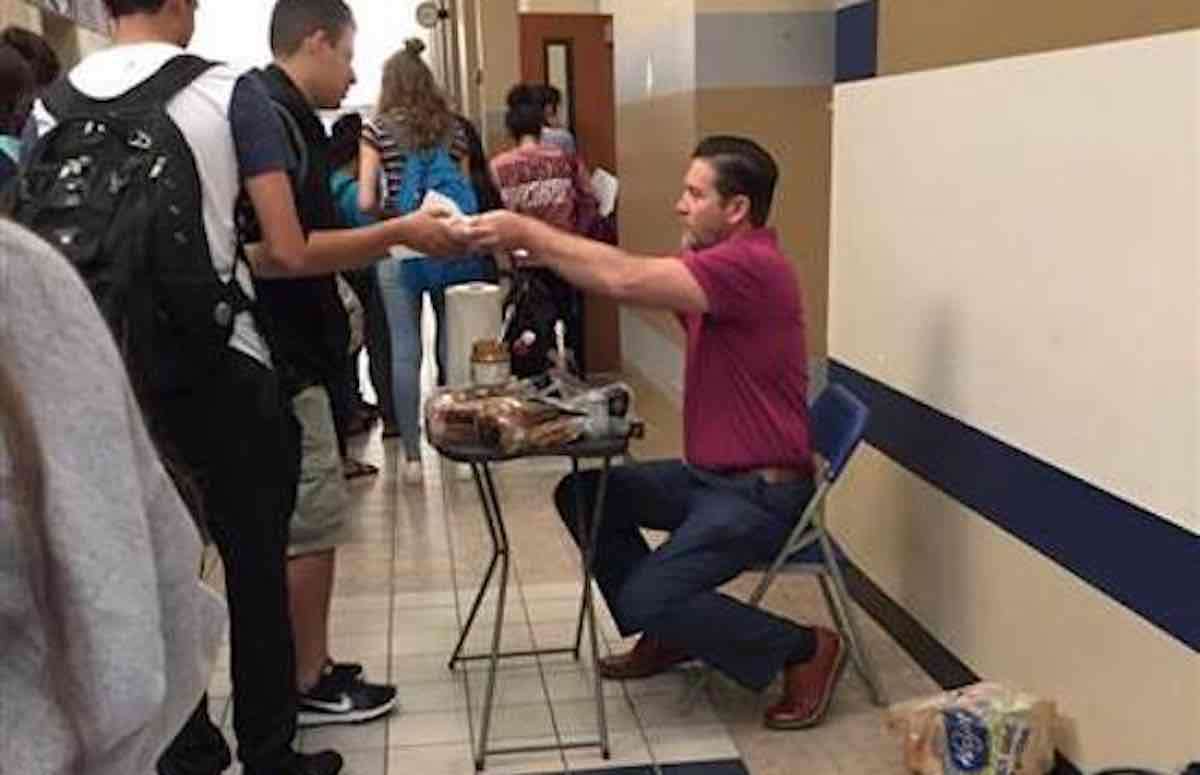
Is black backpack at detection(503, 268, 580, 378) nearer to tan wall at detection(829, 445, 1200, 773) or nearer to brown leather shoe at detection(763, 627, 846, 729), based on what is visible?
tan wall at detection(829, 445, 1200, 773)

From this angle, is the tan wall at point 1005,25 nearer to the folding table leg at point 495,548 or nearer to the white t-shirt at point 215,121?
the folding table leg at point 495,548

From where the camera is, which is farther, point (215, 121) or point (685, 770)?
point (685, 770)

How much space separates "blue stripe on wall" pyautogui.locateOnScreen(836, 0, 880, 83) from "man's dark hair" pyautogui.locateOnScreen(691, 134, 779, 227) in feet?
3.66

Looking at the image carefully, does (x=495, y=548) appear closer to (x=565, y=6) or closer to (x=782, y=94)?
(x=782, y=94)

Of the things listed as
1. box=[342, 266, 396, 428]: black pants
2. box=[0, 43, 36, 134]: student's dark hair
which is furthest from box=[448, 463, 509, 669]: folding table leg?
box=[342, 266, 396, 428]: black pants

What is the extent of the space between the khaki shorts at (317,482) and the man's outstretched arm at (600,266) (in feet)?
1.53

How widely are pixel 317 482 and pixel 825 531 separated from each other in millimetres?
1098

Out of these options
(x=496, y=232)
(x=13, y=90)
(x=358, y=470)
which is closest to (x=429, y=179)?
(x=358, y=470)

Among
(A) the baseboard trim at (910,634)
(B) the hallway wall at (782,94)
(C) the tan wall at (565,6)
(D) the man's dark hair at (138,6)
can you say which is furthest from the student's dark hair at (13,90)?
(C) the tan wall at (565,6)

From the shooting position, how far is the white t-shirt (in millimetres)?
1998

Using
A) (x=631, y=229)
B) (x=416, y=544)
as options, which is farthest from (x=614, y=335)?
(x=416, y=544)

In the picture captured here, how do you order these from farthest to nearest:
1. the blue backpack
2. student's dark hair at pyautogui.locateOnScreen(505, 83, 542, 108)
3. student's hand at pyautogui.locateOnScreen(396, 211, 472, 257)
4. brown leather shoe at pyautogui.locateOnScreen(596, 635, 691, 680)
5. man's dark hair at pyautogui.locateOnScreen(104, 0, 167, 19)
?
student's dark hair at pyautogui.locateOnScreen(505, 83, 542, 108) → the blue backpack → brown leather shoe at pyautogui.locateOnScreen(596, 635, 691, 680) → student's hand at pyautogui.locateOnScreen(396, 211, 472, 257) → man's dark hair at pyautogui.locateOnScreen(104, 0, 167, 19)

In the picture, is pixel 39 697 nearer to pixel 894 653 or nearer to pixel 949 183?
pixel 949 183

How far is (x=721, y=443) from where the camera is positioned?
2.75 meters
